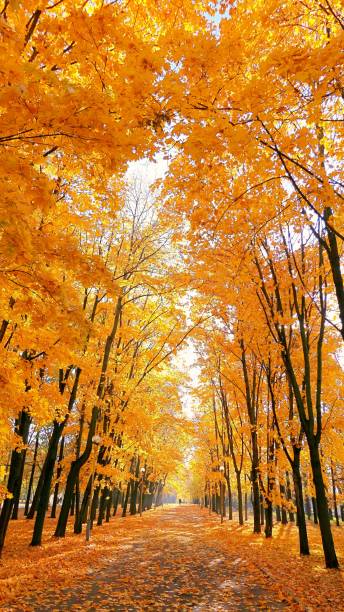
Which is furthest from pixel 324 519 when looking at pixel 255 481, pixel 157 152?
pixel 157 152

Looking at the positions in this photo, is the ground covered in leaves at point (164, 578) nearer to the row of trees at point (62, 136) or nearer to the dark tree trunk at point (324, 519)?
the dark tree trunk at point (324, 519)

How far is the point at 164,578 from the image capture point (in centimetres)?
789

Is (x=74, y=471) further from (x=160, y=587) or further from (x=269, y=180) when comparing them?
(x=269, y=180)

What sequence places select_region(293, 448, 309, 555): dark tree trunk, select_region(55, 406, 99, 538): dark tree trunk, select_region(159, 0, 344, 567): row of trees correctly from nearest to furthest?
select_region(159, 0, 344, 567): row of trees
select_region(293, 448, 309, 555): dark tree trunk
select_region(55, 406, 99, 538): dark tree trunk

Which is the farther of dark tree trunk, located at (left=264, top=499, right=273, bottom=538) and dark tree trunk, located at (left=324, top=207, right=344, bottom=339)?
dark tree trunk, located at (left=264, top=499, right=273, bottom=538)

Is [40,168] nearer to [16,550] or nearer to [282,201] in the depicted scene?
[282,201]

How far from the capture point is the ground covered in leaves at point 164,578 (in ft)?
19.8

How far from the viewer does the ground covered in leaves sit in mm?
6027

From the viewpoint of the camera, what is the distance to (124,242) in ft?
48.0

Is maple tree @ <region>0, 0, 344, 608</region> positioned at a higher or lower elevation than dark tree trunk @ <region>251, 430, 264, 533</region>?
higher

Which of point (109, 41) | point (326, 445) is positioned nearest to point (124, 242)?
point (109, 41)

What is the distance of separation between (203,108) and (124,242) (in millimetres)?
10014

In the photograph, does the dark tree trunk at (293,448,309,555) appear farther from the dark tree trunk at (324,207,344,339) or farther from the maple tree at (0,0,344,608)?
the dark tree trunk at (324,207,344,339)

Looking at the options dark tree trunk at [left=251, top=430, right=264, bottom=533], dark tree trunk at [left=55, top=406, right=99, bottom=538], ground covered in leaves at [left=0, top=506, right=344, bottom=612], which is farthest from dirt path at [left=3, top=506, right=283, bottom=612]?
dark tree trunk at [left=251, top=430, right=264, bottom=533]
